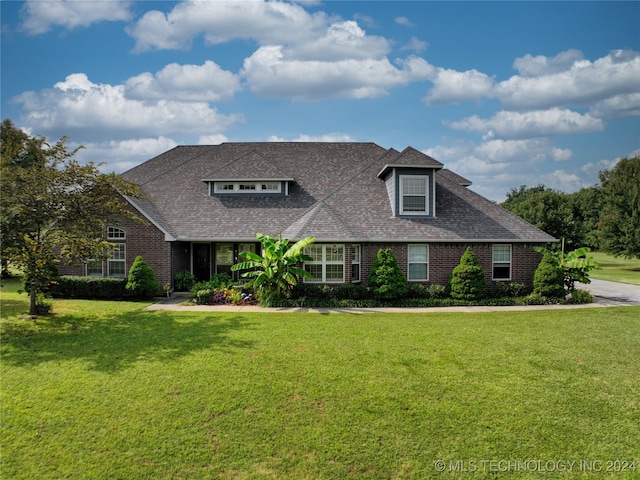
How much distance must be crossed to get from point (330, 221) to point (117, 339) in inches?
384

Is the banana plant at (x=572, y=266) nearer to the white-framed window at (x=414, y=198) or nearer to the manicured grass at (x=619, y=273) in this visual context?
the white-framed window at (x=414, y=198)

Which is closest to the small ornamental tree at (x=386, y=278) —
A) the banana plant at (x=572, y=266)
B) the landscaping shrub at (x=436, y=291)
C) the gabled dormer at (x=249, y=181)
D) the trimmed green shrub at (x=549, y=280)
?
the landscaping shrub at (x=436, y=291)

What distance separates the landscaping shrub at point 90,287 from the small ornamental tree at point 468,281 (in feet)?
47.0

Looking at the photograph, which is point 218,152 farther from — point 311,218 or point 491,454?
point 491,454

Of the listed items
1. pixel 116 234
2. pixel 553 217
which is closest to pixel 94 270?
pixel 116 234

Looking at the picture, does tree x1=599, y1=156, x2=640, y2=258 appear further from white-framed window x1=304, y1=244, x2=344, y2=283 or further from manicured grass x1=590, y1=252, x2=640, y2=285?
white-framed window x1=304, y1=244, x2=344, y2=283

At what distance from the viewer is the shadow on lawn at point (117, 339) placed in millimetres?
9164

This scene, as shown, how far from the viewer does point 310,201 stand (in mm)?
20578

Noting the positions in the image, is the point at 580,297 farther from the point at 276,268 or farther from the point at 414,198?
the point at 276,268

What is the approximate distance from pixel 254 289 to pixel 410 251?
716 cm

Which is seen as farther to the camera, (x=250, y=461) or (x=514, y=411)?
(x=514, y=411)

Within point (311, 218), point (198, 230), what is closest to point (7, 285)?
point (198, 230)

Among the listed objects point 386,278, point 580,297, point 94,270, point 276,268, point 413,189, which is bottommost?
point 580,297

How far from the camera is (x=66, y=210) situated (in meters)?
12.6
